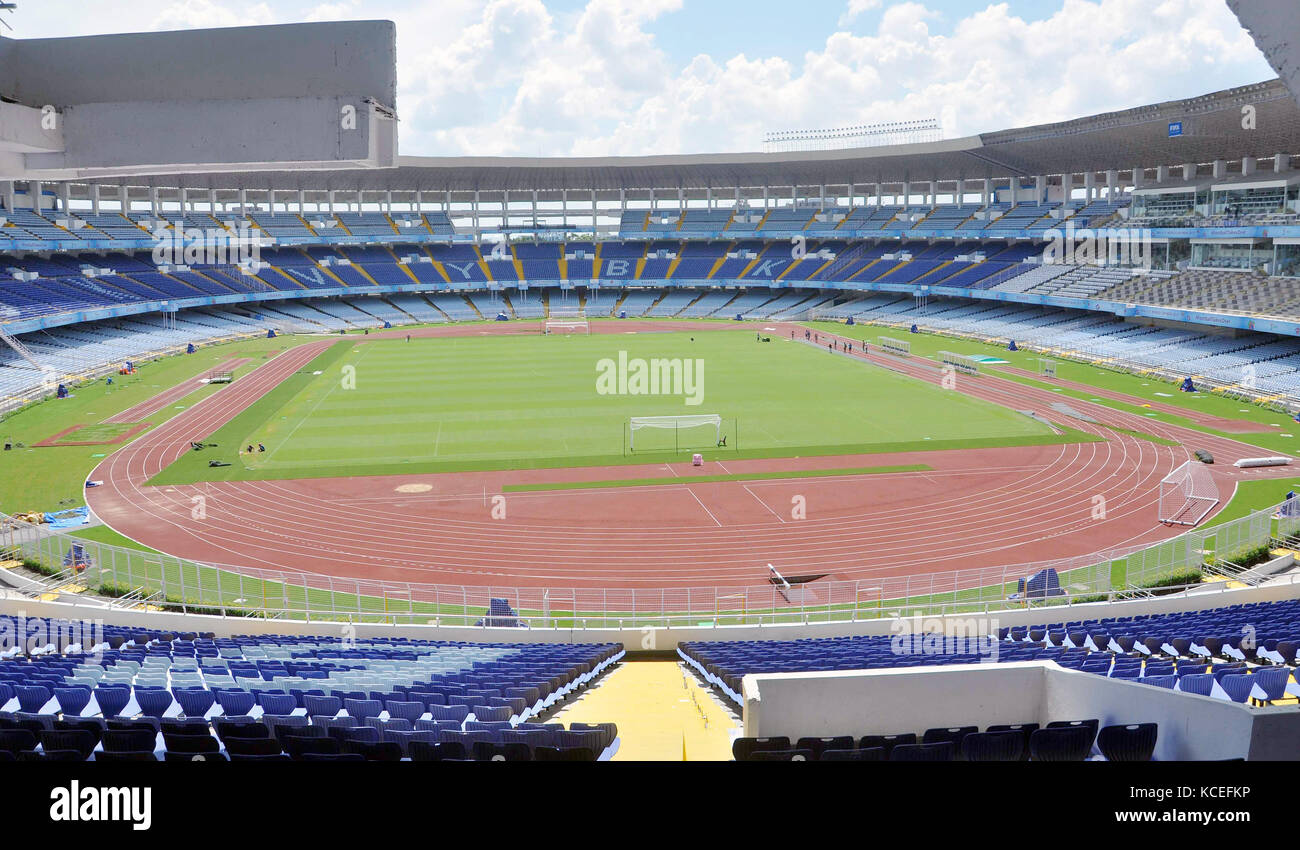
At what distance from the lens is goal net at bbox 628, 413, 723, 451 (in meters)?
35.8

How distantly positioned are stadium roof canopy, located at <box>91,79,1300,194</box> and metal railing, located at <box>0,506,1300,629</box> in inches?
1253

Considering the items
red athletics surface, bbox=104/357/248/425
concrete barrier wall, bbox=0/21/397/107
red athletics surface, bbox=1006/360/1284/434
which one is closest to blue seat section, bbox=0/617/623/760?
concrete barrier wall, bbox=0/21/397/107

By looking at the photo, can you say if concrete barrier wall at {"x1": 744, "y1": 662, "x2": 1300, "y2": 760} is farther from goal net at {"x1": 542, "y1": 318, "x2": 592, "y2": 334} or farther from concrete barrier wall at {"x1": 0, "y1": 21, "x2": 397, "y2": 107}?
goal net at {"x1": 542, "y1": 318, "x2": 592, "y2": 334}

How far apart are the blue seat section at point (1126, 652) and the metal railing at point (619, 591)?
285 cm

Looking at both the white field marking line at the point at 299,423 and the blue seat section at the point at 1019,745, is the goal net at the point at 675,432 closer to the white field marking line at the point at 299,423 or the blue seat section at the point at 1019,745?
the white field marking line at the point at 299,423

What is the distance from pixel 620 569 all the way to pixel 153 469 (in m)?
18.7

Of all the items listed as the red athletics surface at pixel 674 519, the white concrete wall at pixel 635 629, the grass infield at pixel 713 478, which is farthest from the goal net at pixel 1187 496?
the white concrete wall at pixel 635 629

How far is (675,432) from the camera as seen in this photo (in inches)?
1485

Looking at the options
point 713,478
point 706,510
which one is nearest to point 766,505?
point 706,510

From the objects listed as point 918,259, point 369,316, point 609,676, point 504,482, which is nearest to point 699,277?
point 918,259

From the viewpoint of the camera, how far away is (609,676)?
14.3 m

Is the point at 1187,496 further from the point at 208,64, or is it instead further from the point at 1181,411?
the point at 208,64

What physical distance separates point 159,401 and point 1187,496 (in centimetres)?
4226

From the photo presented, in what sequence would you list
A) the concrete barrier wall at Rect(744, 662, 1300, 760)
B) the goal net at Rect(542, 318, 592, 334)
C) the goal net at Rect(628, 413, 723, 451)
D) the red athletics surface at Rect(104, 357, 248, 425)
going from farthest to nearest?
1. the goal net at Rect(542, 318, 592, 334)
2. the red athletics surface at Rect(104, 357, 248, 425)
3. the goal net at Rect(628, 413, 723, 451)
4. the concrete barrier wall at Rect(744, 662, 1300, 760)
